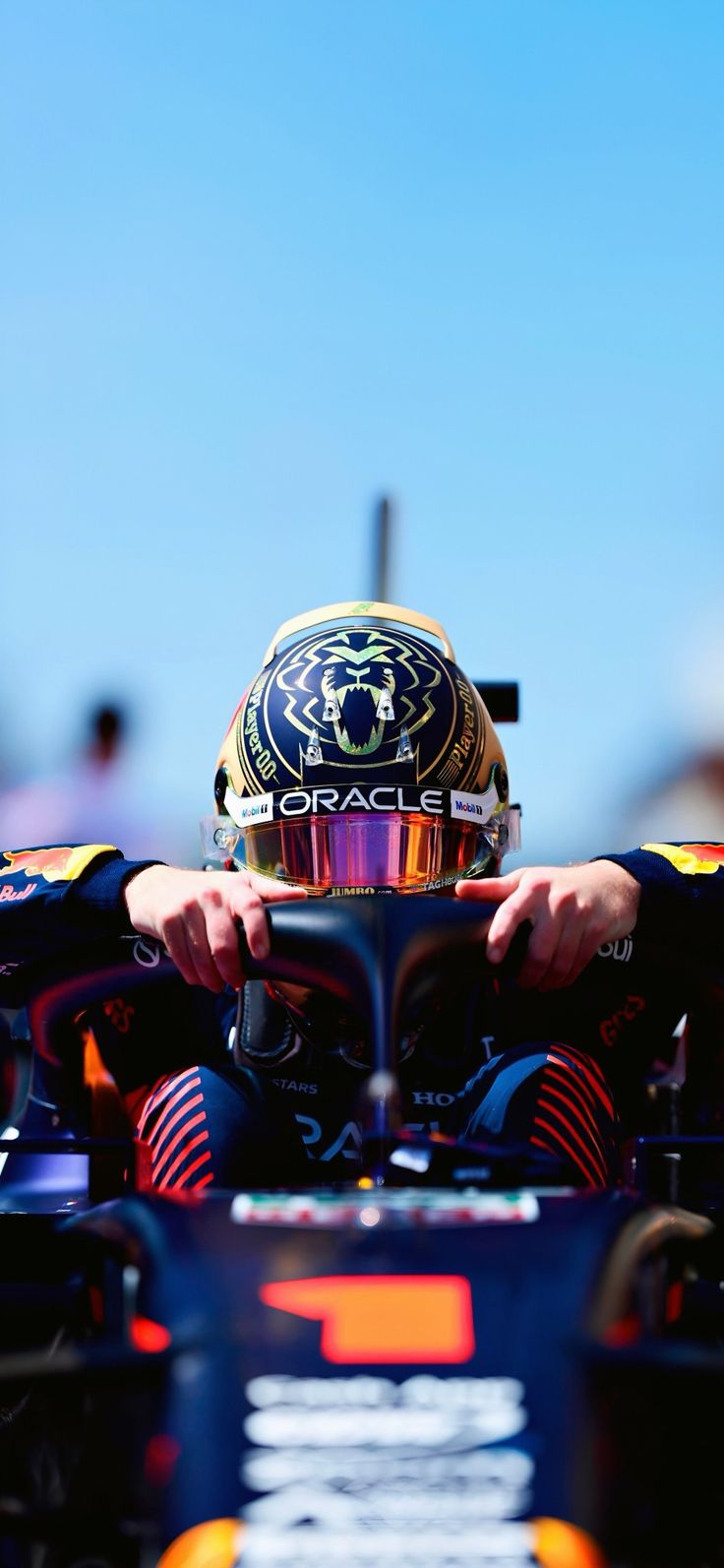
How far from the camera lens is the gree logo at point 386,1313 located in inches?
41.8

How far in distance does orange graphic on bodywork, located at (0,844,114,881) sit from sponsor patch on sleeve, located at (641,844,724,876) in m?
0.83

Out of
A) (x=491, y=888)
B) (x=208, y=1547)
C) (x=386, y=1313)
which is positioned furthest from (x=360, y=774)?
(x=208, y=1547)

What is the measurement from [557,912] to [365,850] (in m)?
0.80

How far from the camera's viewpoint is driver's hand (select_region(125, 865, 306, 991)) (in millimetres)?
1749

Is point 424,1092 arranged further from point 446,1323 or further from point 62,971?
point 446,1323

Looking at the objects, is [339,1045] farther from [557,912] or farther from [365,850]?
[557,912]

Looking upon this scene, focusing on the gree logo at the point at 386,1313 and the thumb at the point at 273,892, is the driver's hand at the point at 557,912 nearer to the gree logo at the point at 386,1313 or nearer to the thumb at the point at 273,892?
the thumb at the point at 273,892

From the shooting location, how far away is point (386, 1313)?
109cm

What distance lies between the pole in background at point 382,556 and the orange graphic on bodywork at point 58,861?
455 cm

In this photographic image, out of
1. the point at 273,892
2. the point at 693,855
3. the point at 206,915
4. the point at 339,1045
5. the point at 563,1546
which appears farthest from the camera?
the point at 339,1045

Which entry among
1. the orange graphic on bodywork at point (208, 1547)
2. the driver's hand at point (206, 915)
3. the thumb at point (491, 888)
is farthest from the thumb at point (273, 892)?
the orange graphic on bodywork at point (208, 1547)

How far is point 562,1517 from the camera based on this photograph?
956 mm

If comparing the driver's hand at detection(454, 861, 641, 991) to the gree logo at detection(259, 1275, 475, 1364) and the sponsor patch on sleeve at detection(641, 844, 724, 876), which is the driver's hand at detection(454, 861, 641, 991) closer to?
the sponsor patch on sleeve at detection(641, 844, 724, 876)

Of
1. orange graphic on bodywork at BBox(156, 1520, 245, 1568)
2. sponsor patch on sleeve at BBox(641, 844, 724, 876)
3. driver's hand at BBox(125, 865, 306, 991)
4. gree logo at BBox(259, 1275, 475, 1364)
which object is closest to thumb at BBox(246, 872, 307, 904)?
driver's hand at BBox(125, 865, 306, 991)
